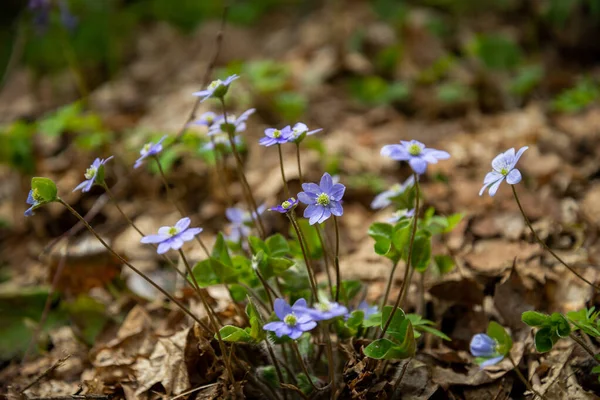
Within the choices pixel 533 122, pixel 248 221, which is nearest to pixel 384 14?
pixel 533 122

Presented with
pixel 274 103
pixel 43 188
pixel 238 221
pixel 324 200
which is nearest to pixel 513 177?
pixel 324 200

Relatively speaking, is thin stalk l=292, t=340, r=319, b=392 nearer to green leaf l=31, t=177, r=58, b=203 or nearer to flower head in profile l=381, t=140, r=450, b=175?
flower head in profile l=381, t=140, r=450, b=175

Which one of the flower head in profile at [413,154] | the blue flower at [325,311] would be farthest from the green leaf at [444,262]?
the blue flower at [325,311]

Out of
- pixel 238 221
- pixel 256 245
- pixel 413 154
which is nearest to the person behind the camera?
pixel 413 154

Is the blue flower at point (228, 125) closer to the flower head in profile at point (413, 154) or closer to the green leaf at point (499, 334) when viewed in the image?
the flower head in profile at point (413, 154)

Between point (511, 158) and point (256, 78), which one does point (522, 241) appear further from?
point (256, 78)

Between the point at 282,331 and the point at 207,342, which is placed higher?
the point at 282,331

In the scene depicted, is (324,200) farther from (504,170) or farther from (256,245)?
(504,170)

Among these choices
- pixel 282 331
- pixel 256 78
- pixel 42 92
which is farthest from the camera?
pixel 42 92
